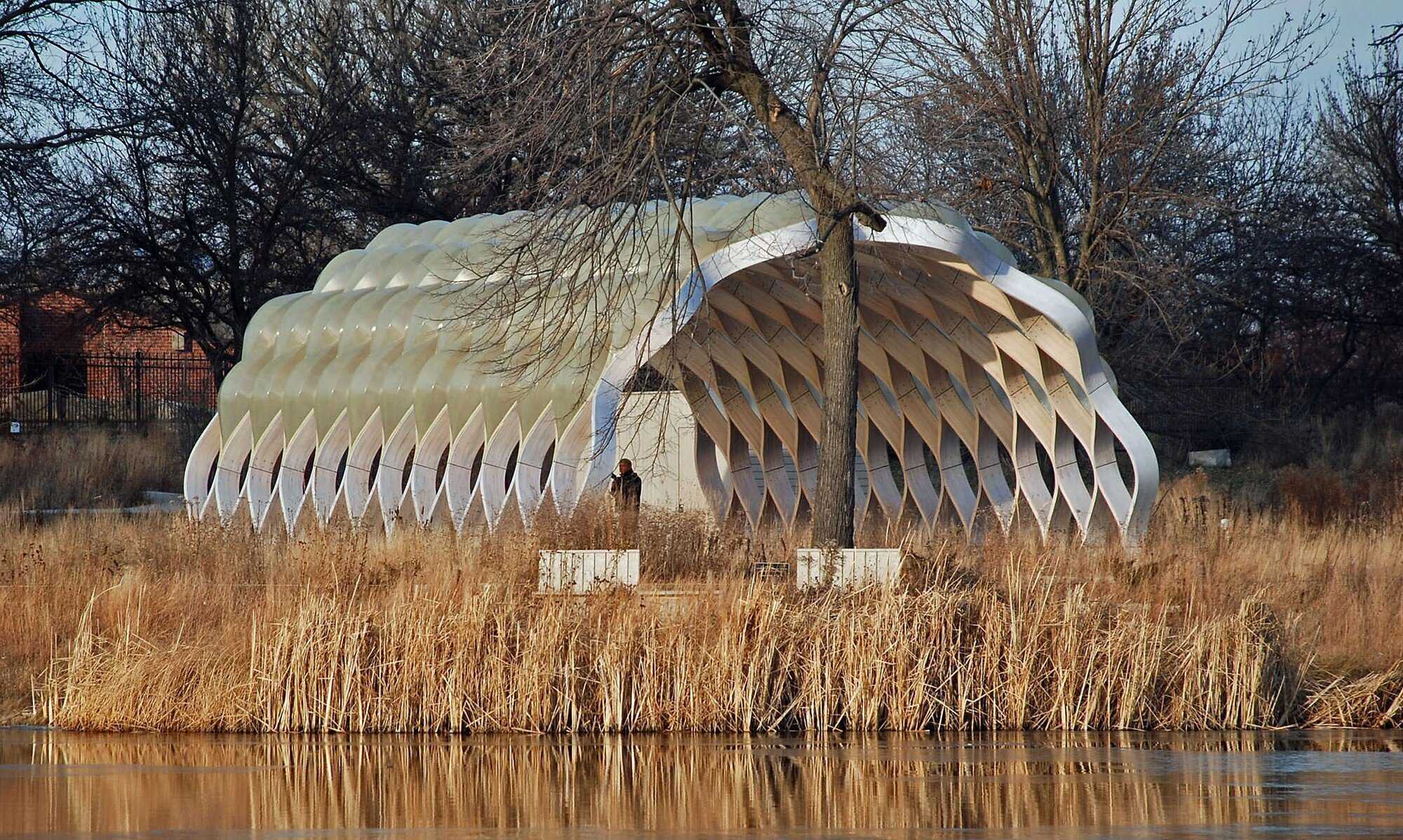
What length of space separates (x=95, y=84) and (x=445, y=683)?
21896 mm

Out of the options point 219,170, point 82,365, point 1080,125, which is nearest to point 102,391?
point 82,365

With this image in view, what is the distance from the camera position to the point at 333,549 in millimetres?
17672

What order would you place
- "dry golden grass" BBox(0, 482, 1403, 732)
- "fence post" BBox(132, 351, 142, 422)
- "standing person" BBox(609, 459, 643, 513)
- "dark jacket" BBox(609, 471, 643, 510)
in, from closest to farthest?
"dry golden grass" BBox(0, 482, 1403, 732) → "dark jacket" BBox(609, 471, 643, 510) → "standing person" BBox(609, 459, 643, 513) → "fence post" BBox(132, 351, 142, 422)

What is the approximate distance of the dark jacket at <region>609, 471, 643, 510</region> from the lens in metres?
17.6

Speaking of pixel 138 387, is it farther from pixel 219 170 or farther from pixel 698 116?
pixel 698 116

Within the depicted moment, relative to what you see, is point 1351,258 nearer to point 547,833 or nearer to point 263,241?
point 263,241

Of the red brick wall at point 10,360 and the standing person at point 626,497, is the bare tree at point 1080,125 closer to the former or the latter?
the standing person at point 626,497

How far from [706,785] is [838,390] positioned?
6654 millimetres

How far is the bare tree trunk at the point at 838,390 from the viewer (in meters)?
16.2

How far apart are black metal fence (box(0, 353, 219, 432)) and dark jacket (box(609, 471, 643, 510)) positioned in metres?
21.1

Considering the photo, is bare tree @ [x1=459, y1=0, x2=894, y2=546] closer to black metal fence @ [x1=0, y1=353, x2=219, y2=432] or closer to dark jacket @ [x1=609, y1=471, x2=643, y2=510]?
dark jacket @ [x1=609, y1=471, x2=643, y2=510]

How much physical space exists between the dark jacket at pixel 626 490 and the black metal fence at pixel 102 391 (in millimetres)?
21078

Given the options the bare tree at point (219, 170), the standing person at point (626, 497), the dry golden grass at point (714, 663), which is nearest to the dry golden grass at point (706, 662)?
the dry golden grass at point (714, 663)

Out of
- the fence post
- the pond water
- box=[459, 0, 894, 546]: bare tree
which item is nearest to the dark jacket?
box=[459, 0, 894, 546]: bare tree
